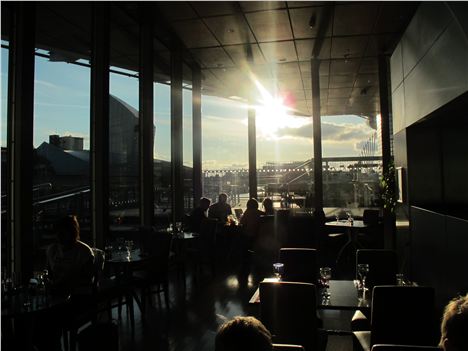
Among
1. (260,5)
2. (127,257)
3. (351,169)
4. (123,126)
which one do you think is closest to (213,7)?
(260,5)

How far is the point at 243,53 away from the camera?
7.87 meters

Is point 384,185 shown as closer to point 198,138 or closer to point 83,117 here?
point 198,138

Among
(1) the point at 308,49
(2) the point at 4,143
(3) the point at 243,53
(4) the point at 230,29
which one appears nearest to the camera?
(2) the point at 4,143

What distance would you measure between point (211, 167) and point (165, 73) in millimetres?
2782

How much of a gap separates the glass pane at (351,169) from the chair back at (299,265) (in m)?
5.68

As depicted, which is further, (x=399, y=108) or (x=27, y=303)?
(x=399, y=108)

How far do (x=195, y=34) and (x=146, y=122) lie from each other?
1.98 metres

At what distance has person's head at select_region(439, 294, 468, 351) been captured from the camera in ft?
4.44

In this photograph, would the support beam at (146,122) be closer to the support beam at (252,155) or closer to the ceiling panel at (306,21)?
the ceiling panel at (306,21)

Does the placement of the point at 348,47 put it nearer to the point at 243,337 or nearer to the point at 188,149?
the point at 188,149

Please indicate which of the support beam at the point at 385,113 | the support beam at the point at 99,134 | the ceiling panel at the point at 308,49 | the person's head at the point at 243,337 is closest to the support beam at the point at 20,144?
the support beam at the point at 99,134

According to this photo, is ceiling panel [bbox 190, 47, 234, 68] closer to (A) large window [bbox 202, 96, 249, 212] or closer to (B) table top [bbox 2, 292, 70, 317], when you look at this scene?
(A) large window [bbox 202, 96, 249, 212]

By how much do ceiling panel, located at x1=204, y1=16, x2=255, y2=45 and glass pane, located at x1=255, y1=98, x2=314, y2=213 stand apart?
3.27 metres

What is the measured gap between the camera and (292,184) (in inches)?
393
